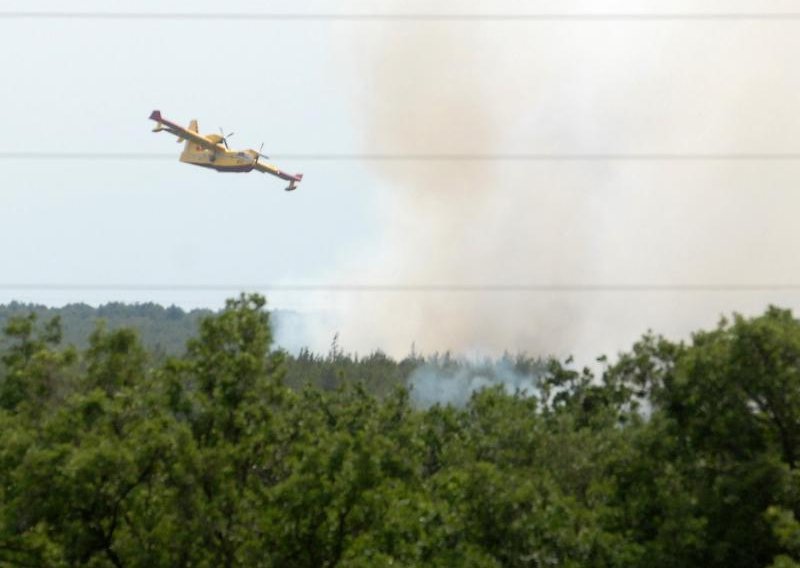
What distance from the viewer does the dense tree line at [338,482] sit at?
132 feet

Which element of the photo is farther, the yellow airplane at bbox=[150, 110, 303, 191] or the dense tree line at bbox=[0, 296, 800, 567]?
the yellow airplane at bbox=[150, 110, 303, 191]

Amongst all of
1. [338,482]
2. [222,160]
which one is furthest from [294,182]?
[338,482]

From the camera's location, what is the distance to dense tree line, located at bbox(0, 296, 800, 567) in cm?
4038

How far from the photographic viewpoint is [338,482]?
132 ft

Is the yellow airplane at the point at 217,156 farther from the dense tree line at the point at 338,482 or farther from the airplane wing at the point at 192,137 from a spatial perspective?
the dense tree line at the point at 338,482

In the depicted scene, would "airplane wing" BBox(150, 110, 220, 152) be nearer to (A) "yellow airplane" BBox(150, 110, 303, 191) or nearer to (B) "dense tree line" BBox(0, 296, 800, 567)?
(A) "yellow airplane" BBox(150, 110, 303, 191)

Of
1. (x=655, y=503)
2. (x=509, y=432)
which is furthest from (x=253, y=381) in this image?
(x=509, y=432)

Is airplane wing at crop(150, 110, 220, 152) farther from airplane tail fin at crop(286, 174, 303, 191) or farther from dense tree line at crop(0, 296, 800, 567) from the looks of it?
dense tree line at crop(0, 296, 800, 567)

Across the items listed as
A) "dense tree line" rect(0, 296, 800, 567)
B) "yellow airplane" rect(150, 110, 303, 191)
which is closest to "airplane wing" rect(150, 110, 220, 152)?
"yellow airplane" rect(150, 110, 303, 191)

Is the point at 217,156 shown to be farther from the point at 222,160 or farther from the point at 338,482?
the point at 338,482

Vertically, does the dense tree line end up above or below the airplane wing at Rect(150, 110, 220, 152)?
below

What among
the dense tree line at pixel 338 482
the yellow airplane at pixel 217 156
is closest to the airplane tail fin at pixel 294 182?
the yellow airplane at pixel 217 156

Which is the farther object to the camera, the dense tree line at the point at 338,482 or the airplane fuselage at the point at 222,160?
the airplane fuselage at the point at 222,160

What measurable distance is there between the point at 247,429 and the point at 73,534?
15.7 feet
